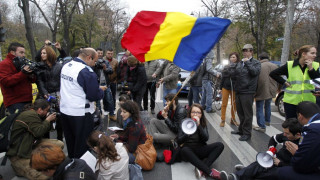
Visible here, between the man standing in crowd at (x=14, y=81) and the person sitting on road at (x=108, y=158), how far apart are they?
1.96 meters

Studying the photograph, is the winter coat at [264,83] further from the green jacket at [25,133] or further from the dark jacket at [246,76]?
the green jacket at [25,133]

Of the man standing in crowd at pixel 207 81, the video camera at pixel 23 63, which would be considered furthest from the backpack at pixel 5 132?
the man standing in crowd at pixel 207 81

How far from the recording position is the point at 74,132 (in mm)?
3439

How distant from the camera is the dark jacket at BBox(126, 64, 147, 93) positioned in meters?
6.19

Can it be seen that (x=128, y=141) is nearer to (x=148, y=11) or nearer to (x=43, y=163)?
(x=43, y=163)

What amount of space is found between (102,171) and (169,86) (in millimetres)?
4131

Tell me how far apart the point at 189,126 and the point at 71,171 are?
5.82ft

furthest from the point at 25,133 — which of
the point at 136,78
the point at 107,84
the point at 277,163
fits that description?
the point at 277,163

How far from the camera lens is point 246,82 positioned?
4.93 m

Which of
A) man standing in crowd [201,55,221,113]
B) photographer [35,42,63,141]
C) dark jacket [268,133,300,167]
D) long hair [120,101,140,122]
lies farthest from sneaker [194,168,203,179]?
man standing in crowd [201,55,221,113]

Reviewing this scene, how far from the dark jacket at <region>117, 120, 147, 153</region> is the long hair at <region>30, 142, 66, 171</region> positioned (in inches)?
55.6

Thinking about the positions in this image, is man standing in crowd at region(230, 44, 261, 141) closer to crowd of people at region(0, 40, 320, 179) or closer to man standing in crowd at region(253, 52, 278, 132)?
crowd of people at region(0, 40, 320, 179)

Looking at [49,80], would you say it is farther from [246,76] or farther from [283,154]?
[283,154]

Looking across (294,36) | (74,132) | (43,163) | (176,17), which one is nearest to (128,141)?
(74,132)
